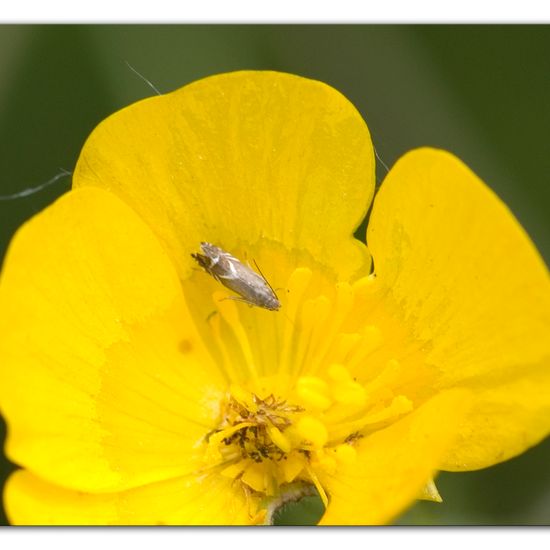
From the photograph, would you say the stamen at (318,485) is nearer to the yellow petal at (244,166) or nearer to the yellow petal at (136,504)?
the yellow petal at (136,504)

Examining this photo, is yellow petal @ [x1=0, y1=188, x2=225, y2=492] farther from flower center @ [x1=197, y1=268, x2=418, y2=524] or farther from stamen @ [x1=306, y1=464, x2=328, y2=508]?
stamen @ [x1=306, y1=464, x2=328, y2=508]

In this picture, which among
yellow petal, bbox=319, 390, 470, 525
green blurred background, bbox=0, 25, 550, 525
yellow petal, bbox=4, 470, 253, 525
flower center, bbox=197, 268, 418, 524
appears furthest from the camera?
green blurred background, bbox=0, 25, 550, 525

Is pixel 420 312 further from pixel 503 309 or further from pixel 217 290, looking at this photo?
pixel 217 290

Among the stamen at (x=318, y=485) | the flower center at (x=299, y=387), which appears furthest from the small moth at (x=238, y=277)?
the stamen at (x=318, y=485)

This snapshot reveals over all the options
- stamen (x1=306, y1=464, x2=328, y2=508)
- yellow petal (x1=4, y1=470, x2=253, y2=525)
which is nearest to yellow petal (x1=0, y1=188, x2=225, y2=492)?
yellow petal (x1=4, y1=470, x2=253, y2=525)

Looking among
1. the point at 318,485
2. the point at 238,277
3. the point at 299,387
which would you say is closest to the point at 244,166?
the point at 238,277

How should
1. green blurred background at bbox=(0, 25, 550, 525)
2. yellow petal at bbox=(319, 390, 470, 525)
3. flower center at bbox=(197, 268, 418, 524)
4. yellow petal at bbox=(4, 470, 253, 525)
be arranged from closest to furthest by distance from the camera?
yellow petal at bbox=(319, 390, 470, 525) → yellow petal at bbox=(4, 470, 253, 525) → flower center at bbox=(197, 268, 418, 524) → green blurred background at bbox=(0, 25, 550, 525)
